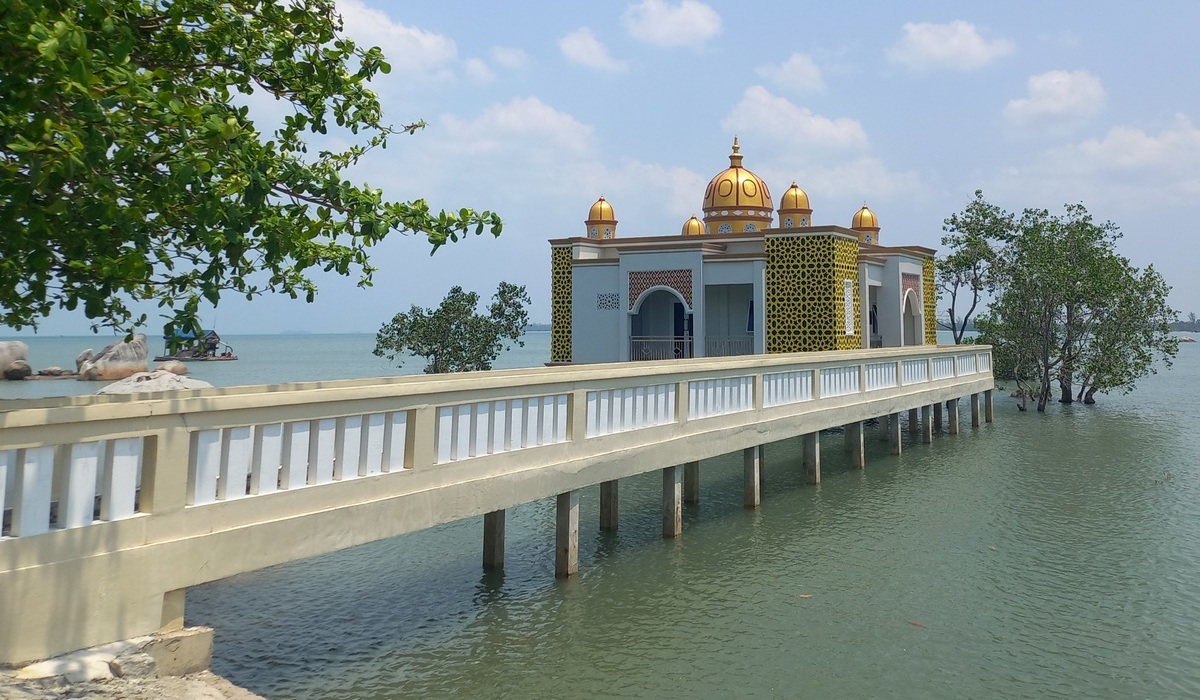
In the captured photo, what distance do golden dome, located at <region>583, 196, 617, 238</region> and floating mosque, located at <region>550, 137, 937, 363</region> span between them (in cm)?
3

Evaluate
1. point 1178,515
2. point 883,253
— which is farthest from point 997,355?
point 1178,515

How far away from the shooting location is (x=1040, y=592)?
943 cm

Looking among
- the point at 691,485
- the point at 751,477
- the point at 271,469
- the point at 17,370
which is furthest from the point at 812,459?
the point at 17,370

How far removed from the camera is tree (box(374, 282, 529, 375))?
3092cm

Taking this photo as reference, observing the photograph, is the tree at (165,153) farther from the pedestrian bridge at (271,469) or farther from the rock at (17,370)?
the rock at (17,370)

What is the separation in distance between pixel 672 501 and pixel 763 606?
2.77m

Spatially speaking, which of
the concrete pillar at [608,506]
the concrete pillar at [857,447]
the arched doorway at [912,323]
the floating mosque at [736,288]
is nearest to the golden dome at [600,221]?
the floating mosque at [736,288]

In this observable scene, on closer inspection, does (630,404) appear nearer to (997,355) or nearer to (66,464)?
(66,464)

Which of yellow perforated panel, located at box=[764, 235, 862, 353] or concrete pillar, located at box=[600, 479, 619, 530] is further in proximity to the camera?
yellow perforated panel, located at box=[764, 235, 862, 353]

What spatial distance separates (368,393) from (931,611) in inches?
226

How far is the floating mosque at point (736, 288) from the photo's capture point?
2230 cm

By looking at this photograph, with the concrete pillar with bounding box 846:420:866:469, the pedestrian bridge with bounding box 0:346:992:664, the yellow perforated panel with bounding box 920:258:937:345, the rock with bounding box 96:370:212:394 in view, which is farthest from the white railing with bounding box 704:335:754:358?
the pedestrian bridge with bounding box 0:346:992:664

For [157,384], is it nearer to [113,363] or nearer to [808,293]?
[808,293]

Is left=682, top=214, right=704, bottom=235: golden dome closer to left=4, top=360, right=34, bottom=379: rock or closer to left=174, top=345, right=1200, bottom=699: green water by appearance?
left=174, top=345, right=1200, bottom=699: green water
